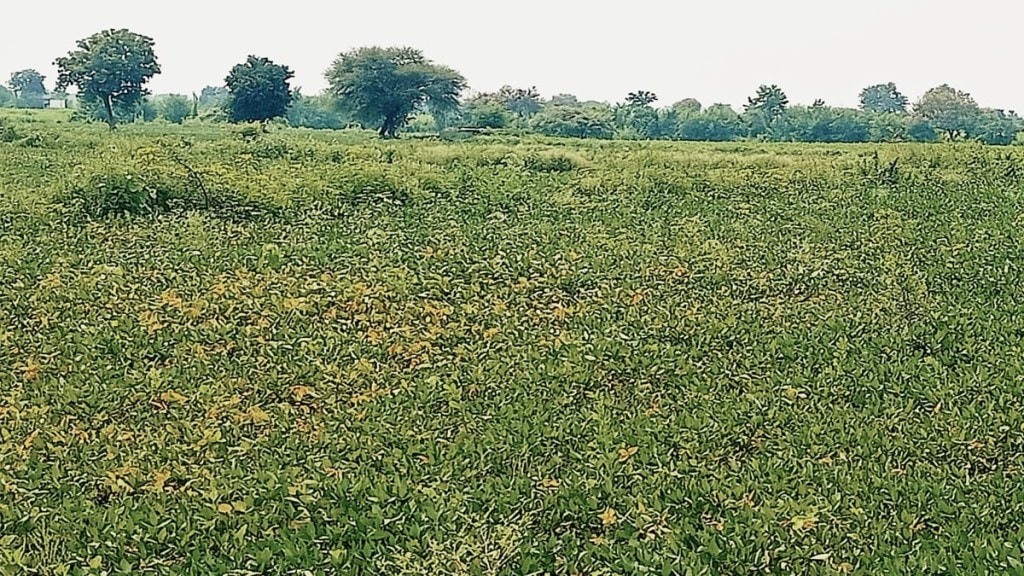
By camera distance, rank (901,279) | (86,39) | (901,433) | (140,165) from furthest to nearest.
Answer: (86,39) → (140,165) → (901,279) → (901,433)

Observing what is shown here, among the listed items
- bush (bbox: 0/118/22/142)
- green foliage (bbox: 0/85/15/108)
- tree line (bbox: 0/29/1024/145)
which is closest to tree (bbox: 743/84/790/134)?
tree line (bbox: 0/29/1024/145)

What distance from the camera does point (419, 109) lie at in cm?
4600

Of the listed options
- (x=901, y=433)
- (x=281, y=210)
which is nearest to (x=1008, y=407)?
(x=901, y=433)

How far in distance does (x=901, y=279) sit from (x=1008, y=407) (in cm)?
311

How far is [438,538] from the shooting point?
13.1 ft

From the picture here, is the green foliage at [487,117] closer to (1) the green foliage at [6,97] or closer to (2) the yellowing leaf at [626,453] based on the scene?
(2) the yellowing leaf at [626,453]

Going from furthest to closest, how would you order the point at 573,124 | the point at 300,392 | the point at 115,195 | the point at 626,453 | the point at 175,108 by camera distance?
the point at 175,108, the point at 573,124, the point at 115,195, the point at 300,392, the point at 626,453

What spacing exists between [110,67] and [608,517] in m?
43.6

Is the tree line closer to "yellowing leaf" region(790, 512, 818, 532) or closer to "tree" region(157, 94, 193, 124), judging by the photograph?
"tree" region(157, 94, 193, 124)

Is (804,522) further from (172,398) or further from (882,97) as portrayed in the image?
(882,97)

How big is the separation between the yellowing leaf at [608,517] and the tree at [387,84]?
125 feet

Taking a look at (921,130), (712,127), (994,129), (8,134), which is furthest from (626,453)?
(994,129)

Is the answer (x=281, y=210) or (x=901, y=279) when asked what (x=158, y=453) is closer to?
(x=901, y=279)

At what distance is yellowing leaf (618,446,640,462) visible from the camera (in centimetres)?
479
